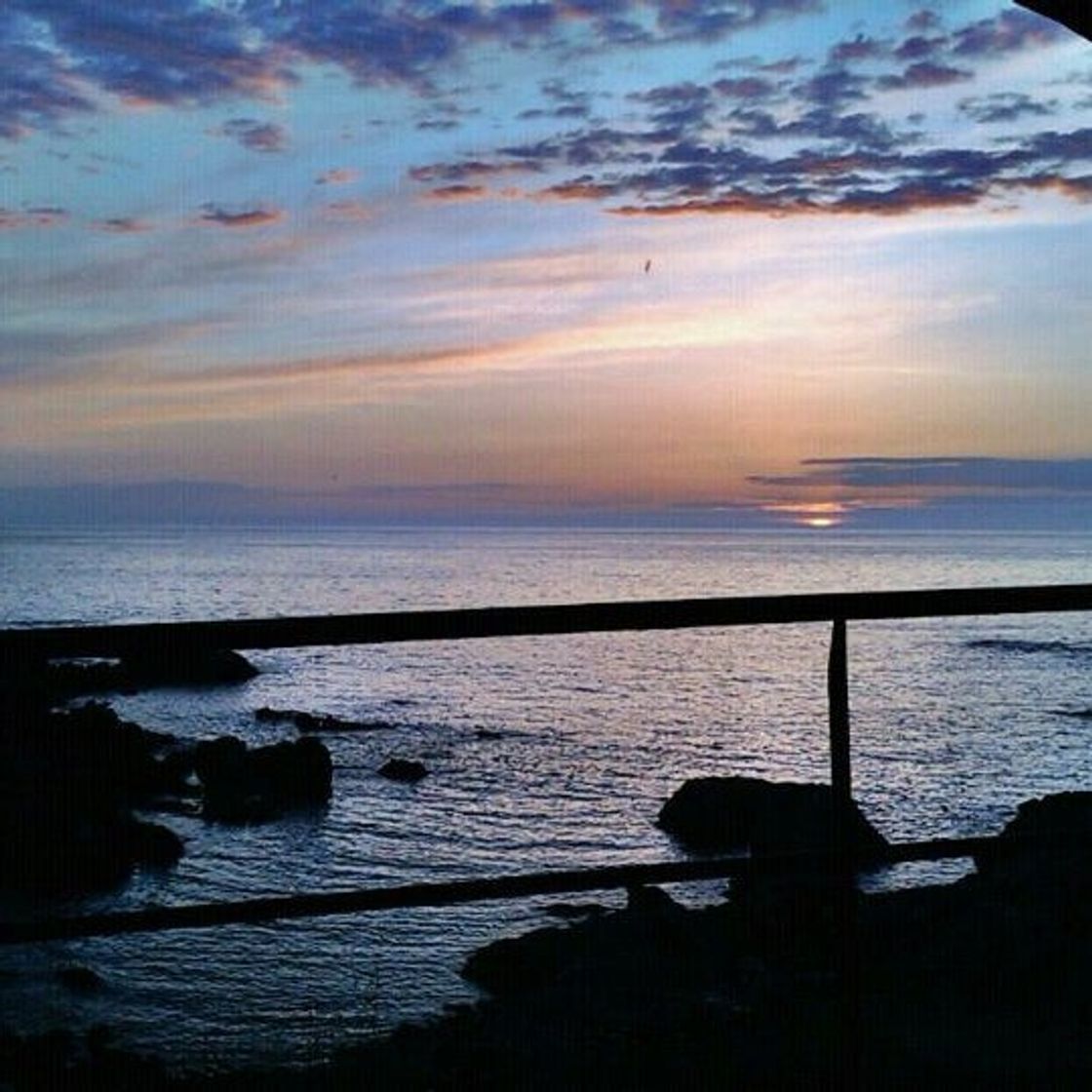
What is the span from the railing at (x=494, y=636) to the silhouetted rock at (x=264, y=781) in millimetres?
19303

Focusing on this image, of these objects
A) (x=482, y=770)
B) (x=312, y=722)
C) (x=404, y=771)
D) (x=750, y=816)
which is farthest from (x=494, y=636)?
(x=312, y=722)

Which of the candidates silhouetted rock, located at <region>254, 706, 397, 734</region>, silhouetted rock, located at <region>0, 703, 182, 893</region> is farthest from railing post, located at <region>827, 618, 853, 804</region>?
silhouetted rock, located at <region>254, 706, 397, 734</region>

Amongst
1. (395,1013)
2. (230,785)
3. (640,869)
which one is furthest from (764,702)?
(640,869)

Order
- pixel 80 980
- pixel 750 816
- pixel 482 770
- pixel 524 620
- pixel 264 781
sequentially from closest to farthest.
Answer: pixel 524 620 → pixel 80 980 → pixel 750 816 → pixel 264 781 → pixel 482 770

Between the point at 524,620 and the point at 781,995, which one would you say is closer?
the point at 524,620

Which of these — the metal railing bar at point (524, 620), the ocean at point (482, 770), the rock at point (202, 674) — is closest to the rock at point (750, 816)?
the ocean at point (482, 770)

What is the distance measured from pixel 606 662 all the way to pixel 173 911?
1958 inches

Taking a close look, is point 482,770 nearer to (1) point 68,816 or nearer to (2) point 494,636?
(1) point 68,816

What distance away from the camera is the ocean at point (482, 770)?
11703 millimetres

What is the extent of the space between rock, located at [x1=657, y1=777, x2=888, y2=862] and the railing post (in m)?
11.5

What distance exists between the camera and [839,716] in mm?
2322

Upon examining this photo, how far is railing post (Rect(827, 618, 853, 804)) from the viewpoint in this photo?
2309 mm

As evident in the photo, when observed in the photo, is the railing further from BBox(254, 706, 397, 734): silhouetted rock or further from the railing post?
BBox(254, 706, 397, 734): silhouetted rock

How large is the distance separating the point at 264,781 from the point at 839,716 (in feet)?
68.1
